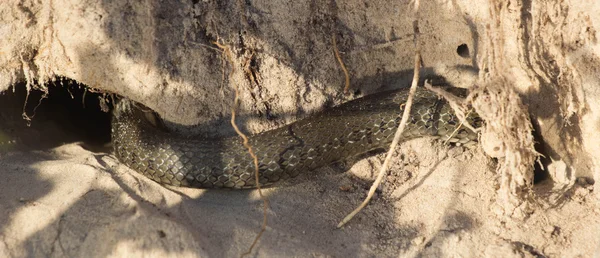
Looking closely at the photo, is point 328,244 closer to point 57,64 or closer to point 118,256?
point 118,256

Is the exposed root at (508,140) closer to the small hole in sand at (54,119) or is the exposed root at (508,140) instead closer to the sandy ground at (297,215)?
the sandy ground at (297,215)

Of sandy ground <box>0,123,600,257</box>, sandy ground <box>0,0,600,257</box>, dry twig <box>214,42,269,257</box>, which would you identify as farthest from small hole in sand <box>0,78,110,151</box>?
dry twig <box>214,42,269,257</box>

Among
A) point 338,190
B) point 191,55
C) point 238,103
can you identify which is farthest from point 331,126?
point 191,55

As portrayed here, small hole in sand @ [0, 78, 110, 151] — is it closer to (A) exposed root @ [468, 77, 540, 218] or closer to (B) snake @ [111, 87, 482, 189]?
(B) snake @ [111, 87, 482, 189]

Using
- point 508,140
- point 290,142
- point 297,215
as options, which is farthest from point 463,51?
point 297,215

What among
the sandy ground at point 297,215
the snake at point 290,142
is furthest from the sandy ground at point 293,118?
the snake at point 290,142
